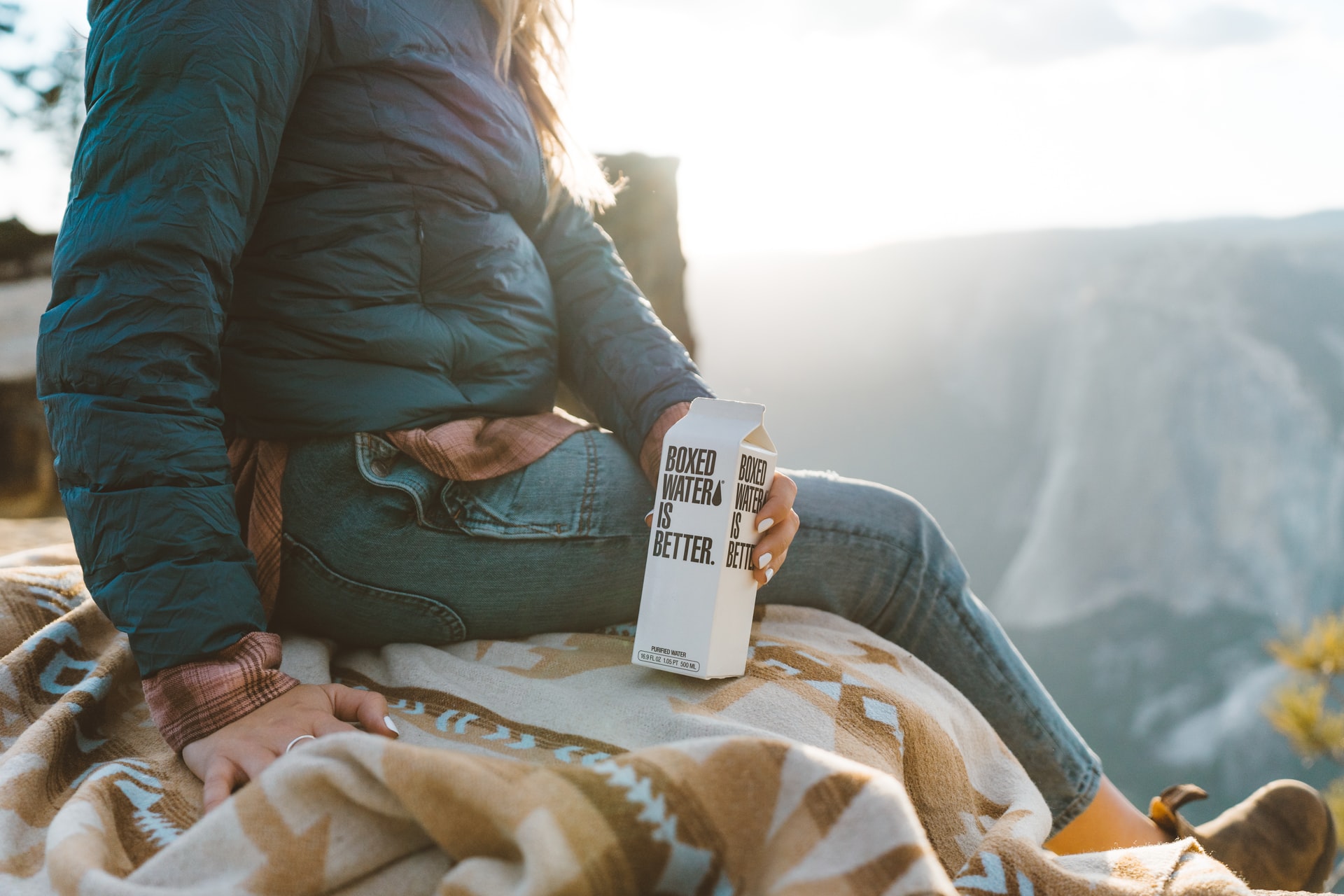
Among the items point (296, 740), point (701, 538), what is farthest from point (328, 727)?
point (701, 538)

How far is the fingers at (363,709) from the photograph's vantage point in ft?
1.83

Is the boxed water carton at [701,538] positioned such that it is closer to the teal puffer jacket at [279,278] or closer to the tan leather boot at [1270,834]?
the teal puffer jacket at [279,278]

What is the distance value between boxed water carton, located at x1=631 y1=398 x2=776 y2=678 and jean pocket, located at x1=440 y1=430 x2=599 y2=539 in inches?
6.1

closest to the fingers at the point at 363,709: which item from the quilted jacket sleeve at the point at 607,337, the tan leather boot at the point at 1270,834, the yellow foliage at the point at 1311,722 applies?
the quilted jacket sleeve at the point at 607,337

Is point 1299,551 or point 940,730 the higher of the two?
point 940,730

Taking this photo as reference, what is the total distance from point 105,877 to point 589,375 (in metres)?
0.63

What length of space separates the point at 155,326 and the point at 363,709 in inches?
12.1

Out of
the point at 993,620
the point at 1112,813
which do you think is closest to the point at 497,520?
the point at 993,620

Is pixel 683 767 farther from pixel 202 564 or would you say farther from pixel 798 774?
pixel 202 564

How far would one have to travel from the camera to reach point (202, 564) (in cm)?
54

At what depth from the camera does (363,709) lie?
0.56m

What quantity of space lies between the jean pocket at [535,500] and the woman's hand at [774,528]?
0.19m

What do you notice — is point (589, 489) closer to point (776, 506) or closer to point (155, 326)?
point (776, 506)

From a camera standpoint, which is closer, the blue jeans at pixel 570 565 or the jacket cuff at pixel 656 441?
the blue jeans at pixel 570 565
